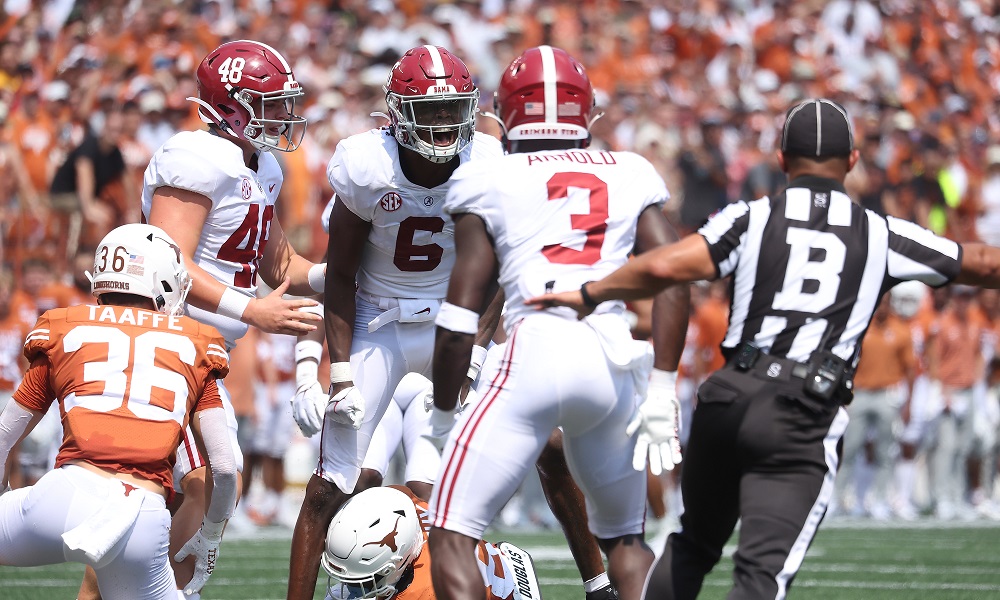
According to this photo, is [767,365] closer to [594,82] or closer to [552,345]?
[552,345]

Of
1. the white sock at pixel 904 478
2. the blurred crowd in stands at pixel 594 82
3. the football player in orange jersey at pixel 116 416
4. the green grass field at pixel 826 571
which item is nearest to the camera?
the football player in orange jersey at pixel 116 416

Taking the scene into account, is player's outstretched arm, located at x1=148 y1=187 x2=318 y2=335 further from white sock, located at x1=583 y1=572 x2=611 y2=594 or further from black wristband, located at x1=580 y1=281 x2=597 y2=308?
white sock, located at x1=583 y1=572 x2=611 y2=594

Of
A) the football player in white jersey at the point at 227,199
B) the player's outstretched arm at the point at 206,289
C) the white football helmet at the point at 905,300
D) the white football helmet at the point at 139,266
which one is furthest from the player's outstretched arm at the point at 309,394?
the white football helmet at the point at 905,300

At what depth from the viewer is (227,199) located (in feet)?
17.0

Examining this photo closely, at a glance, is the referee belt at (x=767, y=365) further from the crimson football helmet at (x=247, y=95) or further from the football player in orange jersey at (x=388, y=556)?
the crimson football helmet at (x=247, y=95)

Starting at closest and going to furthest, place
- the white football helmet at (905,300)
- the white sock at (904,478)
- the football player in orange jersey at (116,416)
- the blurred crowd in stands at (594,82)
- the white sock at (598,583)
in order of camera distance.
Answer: the football player in orange jersey at (116,416) < the white sock at (598,583) < the blurred crowd in stands at (594,82) < the white football helmet at (905,300) < the white sock at (904,478)

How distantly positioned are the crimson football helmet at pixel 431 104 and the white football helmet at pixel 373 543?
1.30m

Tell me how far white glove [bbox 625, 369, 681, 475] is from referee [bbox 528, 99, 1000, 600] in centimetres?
12

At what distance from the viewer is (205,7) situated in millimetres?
14930

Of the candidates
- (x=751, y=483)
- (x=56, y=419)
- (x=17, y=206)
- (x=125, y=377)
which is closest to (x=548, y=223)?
(x=751, y=483)

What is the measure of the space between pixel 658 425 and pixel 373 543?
1.29 metres

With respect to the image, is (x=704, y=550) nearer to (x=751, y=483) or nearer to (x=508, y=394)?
(x=751, y=483)

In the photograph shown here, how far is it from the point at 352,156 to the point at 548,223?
1196 mm

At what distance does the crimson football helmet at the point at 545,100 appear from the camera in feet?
14.3
